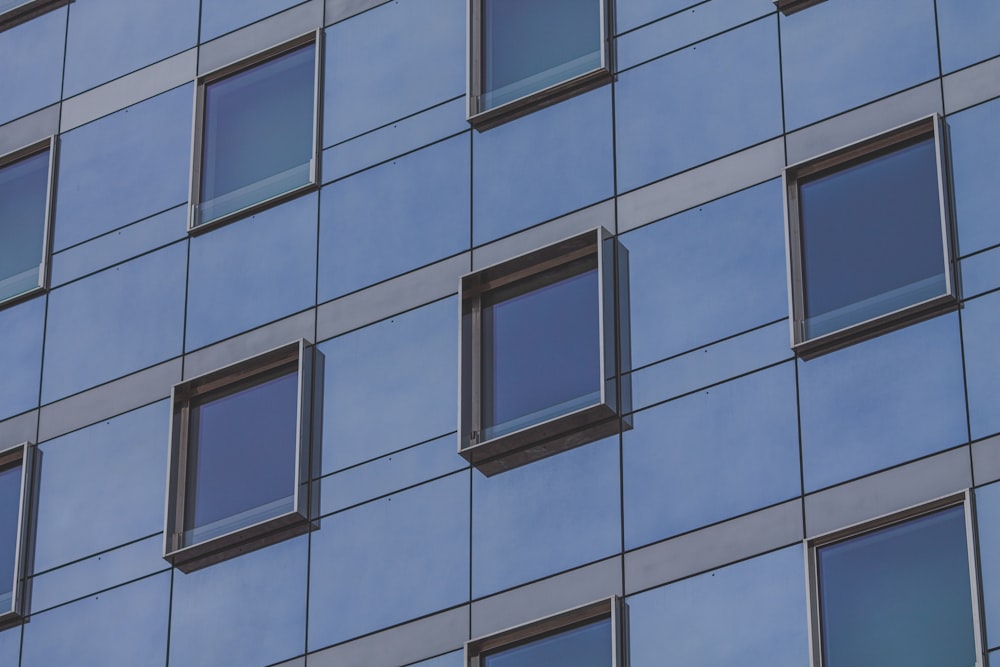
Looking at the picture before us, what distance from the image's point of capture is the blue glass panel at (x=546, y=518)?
29.2m

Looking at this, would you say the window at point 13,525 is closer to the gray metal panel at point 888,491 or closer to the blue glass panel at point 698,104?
the blue glass panel at point 698,104

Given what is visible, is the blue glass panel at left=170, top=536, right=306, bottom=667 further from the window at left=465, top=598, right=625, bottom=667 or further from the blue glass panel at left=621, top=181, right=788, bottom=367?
the blue glass panel at left=621, top=181, right=788, bottom=367

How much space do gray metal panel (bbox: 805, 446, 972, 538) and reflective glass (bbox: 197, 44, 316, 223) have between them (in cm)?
965

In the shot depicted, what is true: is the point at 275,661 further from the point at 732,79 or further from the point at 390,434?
the point at 732,79

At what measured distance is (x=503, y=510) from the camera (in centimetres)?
2997

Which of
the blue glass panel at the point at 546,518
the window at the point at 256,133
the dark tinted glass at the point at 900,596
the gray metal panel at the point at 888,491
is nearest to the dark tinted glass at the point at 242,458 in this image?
the window at the point at 256,133

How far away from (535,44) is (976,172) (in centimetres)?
706

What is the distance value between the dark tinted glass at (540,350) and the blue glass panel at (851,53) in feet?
11.1

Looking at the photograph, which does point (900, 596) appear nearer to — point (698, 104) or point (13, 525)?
point (698, 104)

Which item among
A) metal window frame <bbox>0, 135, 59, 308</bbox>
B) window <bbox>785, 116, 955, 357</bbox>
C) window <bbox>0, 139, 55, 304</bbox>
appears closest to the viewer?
window <bbox>785, 116, 955, 357</bbox>

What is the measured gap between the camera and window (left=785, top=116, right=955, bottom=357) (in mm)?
28328

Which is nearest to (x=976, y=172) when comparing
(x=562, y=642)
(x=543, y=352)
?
(x=543, y=352)

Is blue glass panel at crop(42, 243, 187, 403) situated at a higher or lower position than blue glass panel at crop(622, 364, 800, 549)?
higher

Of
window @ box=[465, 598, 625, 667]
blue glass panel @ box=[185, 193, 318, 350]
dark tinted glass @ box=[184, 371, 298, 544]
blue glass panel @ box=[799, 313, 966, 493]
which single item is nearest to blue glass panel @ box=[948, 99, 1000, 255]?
blue glass panel @ box=[799, 313, 966, 493]
